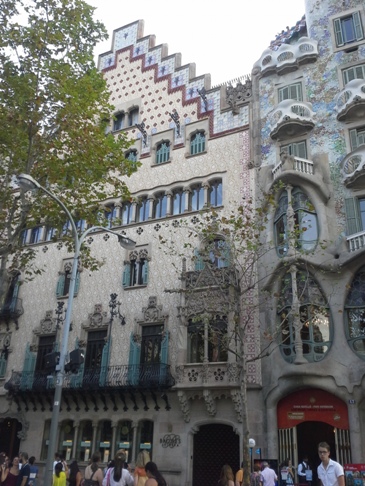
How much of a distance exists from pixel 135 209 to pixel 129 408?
976cm

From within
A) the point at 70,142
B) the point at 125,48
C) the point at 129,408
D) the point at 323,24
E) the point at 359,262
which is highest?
the point at 125,48

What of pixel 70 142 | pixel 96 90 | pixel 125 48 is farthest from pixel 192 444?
pixel 125 48

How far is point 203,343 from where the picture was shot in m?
18.7

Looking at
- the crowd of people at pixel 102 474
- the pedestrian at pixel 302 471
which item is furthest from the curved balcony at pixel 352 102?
the crowd of people at pixel 102 474

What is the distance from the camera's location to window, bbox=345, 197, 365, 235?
1769cm

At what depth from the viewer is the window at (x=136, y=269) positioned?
2180 centimetres

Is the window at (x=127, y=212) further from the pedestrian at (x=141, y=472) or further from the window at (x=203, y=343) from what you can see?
the pedestrian at (x=141, y=472)

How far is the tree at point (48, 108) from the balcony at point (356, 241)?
894 centimetres

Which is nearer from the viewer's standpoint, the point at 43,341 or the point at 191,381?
the point at 191,381

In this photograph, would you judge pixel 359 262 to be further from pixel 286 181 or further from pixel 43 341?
pixel 43 341

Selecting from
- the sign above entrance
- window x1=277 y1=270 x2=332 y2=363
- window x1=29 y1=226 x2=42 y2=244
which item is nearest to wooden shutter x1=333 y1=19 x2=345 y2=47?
window x1=277 y1=270 x2=332 y2=363

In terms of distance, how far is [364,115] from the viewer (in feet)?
63.1

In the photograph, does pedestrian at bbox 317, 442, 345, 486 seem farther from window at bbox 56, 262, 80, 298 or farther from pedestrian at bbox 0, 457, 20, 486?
window at bbox 56, 262, 80, 298

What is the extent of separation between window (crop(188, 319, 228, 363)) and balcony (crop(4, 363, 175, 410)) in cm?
132
